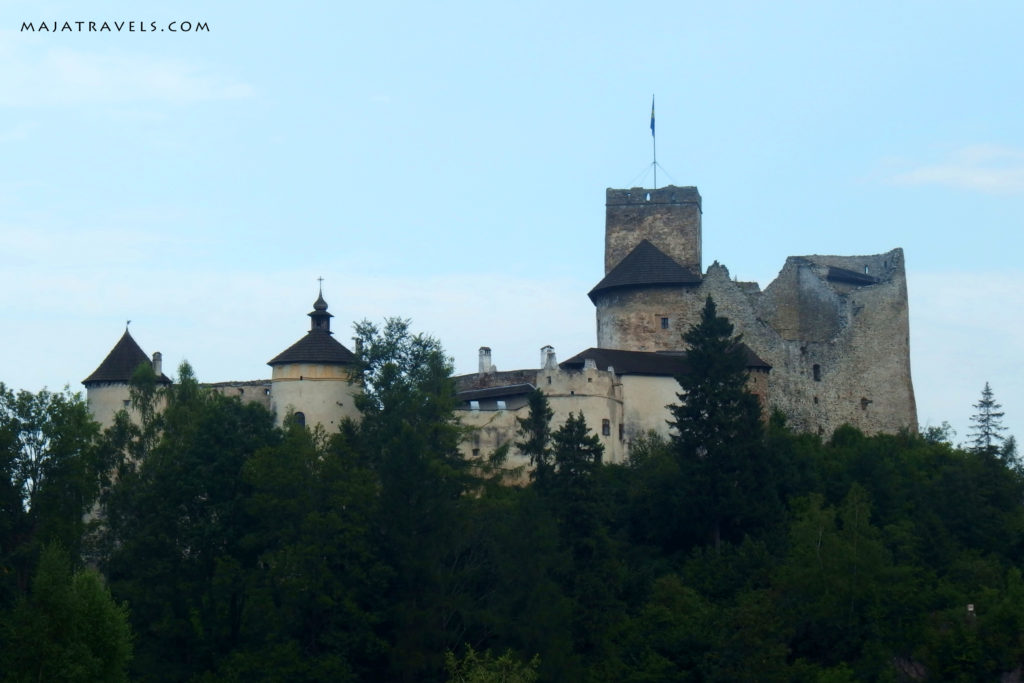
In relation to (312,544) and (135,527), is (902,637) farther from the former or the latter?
(135,527)

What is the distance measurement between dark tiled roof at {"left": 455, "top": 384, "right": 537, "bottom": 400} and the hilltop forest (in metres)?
6.43

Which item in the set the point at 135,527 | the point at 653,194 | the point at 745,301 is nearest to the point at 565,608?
the point at 135,527

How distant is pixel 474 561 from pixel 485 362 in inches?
674

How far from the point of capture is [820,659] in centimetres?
5419

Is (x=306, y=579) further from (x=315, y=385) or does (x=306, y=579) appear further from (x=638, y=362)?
(x=638, y=362)

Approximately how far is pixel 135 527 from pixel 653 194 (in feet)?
93.9

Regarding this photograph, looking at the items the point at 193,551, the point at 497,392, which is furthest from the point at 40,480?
the point at 497,392

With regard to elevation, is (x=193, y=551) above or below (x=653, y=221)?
below

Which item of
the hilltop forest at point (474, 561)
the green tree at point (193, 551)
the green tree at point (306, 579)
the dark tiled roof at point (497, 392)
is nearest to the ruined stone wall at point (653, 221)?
the dark tiled roof at point (497, 392)

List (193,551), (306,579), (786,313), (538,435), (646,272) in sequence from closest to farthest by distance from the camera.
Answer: (306,579)
(193,551)
(538,435)
(646,272)
(786,313)

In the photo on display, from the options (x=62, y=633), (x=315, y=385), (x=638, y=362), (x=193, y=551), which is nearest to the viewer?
(x=62, y=633)

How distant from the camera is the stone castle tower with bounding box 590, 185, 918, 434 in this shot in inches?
2778

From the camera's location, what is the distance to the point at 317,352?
216 ft

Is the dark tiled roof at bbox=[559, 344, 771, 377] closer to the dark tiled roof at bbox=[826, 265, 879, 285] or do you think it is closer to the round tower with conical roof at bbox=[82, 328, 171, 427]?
the dark tiled roof at bbox=[826, 265, 879, 285]
